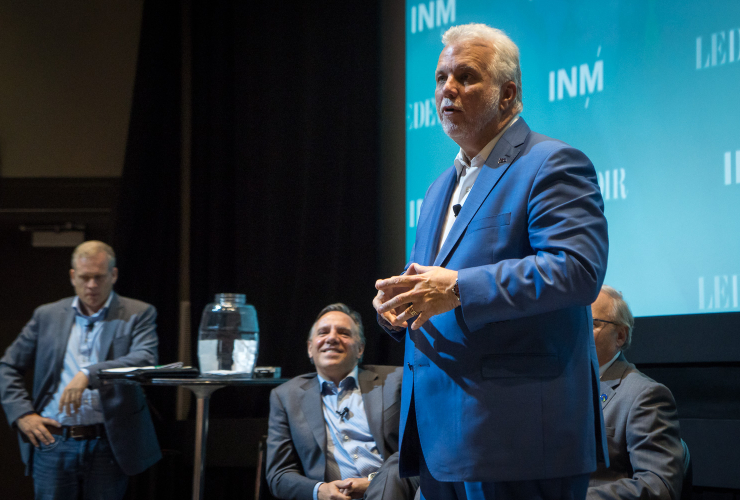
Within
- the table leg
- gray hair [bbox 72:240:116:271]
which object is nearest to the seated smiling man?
the table leg

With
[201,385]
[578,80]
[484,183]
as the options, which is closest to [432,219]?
[484,183]

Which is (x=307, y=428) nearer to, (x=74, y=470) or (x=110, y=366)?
(x=110, y=366)

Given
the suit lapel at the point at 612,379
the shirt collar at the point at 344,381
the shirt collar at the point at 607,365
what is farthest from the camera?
the shirt collar at the point at 344,381

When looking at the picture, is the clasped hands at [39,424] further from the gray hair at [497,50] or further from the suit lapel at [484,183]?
the gray hair at [497,50]

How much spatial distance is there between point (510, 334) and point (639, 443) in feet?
3.42

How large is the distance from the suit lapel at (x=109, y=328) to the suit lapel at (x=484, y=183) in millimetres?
2462

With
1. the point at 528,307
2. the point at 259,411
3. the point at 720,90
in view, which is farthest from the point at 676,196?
the point at 259,411

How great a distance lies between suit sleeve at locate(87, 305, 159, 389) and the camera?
308 cm

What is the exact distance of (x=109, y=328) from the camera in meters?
3.40

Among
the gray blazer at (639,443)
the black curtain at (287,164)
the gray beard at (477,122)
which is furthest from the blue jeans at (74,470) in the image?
the gray beard at (477,122)

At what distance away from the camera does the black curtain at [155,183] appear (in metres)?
4.40

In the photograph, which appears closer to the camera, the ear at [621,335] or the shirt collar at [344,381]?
the ear at [621,335]

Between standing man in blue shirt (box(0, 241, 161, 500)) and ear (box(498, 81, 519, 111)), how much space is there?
2.32 m

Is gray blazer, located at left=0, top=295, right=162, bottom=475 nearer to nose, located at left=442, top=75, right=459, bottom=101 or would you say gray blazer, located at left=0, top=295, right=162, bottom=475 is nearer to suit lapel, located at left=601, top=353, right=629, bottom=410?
suit lapel, located at left=601, top=353, right=629, bottom=410
